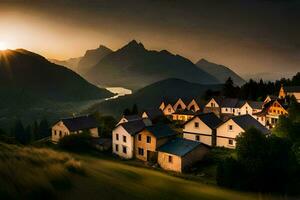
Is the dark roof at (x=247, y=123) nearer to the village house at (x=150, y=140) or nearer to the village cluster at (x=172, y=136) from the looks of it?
the village cluster at (x=172, y=136)

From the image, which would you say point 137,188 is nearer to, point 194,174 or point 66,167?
point 66,167

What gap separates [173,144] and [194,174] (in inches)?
282

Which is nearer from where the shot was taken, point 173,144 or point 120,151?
point 173,144

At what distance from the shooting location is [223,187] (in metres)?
27.2

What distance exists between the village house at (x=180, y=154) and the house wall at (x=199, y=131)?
873 cm

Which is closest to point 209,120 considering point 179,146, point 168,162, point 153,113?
point 179,146

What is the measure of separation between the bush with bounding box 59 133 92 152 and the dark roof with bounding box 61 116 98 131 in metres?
12.0

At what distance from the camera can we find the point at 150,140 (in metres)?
45.1

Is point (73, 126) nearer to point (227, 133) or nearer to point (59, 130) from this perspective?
point (59, 130)

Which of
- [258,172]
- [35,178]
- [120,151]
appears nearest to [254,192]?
[258,172]

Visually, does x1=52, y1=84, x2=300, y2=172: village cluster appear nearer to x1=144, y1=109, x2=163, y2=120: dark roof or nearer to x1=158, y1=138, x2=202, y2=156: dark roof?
x1=158, y1=138, x2=202, y2=156: dark roof

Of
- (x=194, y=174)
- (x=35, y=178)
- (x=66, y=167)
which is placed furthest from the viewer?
(x=194, y=174)

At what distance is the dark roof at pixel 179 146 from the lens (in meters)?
40.1

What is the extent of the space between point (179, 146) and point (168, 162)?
9.16ft
